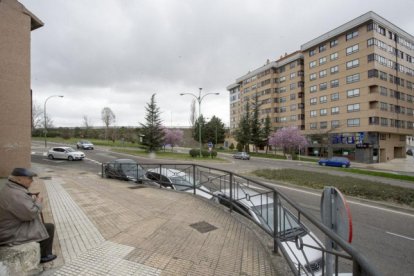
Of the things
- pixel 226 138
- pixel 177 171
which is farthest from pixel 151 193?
pixel 226 138

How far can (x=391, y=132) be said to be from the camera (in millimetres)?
43375

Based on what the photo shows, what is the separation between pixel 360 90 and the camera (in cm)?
4234

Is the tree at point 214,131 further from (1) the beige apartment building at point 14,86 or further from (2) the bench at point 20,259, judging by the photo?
(2) the bench at point 20,259

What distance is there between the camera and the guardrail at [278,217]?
2.25 metres

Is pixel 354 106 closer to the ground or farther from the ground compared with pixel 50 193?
farther from the ground

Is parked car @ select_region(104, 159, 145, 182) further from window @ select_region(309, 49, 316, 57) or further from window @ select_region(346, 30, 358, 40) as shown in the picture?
window @ select_region(309, 49, 316, 57)

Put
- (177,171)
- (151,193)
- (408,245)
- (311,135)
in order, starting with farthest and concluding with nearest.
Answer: (311,135)
(177,171)
(151,193)
(408,245)

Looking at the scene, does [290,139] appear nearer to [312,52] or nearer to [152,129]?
[312,52]

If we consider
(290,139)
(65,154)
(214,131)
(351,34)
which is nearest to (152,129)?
(65,154)

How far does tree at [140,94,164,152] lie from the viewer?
38.8 meters

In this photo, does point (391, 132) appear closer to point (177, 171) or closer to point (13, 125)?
point (177, 171)

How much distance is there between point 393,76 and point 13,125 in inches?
2240

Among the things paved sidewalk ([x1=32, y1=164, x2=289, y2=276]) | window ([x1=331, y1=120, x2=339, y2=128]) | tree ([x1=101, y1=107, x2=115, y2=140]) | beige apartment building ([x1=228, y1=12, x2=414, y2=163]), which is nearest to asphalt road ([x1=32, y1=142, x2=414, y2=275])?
paved sidewalk ([x1=32, y1=164, x2=289, y2=276])

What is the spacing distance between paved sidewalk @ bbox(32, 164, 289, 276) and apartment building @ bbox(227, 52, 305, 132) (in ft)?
178
